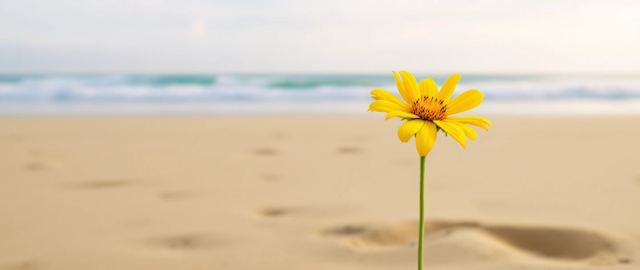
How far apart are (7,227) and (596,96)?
44.0 ft

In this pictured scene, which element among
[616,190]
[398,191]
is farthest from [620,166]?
[398,191]

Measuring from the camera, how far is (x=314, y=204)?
7.55 ft

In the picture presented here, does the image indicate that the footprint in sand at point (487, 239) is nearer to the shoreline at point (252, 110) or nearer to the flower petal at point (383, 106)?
the flower petal at point (383, 106)

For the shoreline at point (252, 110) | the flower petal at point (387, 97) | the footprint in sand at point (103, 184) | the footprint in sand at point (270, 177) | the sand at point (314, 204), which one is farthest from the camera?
the shoreline at point (252, 110)

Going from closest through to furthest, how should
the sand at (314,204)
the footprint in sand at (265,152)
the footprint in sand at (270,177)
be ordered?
1. the sand at (314,204)
2. the footprint in sand at (270,177)
3. the footprint in sand at (265,152)

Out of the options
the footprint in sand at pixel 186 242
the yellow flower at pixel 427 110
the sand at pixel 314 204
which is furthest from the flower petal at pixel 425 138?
the footprint in sand at pixel 186 242

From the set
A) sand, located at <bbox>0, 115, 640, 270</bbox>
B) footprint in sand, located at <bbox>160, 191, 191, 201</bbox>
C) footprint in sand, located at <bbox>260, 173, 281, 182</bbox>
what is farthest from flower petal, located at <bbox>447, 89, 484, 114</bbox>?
footprint in sand, located at <bbox>260, 173, 281, 182</bbox>

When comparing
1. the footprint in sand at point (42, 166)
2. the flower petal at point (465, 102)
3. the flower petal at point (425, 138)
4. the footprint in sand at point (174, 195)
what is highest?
the flower petal at point (465, 102)

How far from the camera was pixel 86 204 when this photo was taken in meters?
2.32

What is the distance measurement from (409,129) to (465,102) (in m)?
0.19

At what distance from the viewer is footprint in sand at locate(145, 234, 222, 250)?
178 cm

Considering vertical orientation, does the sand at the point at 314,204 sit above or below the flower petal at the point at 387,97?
below

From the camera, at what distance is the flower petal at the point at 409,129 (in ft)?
2.22

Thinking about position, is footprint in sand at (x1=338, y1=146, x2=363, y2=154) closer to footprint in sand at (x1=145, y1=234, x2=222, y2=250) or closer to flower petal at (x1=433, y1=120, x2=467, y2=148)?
footprint in sand at (x1=145, y1=234, x2=222, y2=250)
